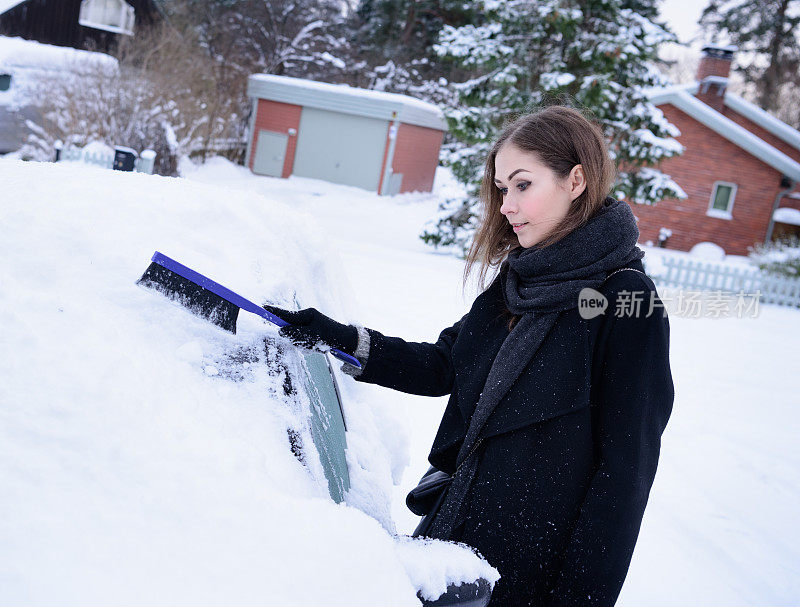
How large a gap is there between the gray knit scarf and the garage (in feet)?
71.3

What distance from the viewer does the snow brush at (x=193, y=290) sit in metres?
1.46

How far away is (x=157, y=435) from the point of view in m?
1.15

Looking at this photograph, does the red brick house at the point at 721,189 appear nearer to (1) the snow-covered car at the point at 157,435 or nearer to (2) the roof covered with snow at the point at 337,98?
(2) the roof covered with snow at the point at 337,98

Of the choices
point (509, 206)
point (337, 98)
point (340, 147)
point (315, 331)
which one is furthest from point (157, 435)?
point (337, 98)

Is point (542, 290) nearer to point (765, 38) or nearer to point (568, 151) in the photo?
point (568, 151)

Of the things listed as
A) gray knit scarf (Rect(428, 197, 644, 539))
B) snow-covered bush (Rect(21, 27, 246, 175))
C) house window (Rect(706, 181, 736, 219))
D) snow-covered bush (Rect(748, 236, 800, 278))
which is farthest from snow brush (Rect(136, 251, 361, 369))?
house window (Rect(706, 181, 736, 219))

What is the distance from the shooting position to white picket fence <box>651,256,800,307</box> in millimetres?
14773

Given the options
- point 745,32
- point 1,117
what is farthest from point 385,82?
point 1,117

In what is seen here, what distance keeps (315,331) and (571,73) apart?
12521 mm

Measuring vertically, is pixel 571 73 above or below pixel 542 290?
above

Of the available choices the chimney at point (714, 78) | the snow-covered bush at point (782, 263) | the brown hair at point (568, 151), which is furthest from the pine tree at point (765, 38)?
the brown hair at point (568, 151)

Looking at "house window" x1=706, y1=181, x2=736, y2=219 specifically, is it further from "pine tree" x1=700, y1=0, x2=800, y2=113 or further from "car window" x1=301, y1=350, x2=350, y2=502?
"car window" x1=301, y1=350, x2=350, y2=502

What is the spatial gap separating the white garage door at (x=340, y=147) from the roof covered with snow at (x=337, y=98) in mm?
301

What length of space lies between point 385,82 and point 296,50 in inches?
174
